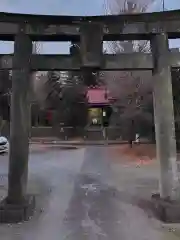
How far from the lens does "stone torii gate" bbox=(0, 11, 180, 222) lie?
24.0ft

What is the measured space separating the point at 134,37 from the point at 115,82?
17.3 m

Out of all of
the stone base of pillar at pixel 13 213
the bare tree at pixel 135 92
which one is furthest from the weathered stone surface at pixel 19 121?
the bare tree at pixel 135 92

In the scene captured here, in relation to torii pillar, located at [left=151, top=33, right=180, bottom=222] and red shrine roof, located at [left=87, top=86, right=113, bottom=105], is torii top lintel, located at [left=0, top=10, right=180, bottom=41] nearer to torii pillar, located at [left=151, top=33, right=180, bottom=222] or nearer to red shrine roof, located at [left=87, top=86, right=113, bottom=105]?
torii pillar, located at [left=151, top=33, right=180, bottom=222]

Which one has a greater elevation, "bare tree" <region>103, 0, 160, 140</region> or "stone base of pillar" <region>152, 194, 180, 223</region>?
"bare tree" <region>103, 0, 160, 140</region>

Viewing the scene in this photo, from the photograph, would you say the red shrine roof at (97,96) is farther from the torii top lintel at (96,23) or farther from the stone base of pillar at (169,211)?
the stone base of pillar at (169,211)

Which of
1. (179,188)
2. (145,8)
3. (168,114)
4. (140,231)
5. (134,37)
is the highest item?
(145,8)

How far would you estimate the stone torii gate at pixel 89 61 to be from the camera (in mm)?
7305

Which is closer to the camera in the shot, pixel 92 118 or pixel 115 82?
pixel 115 82

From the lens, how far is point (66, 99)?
33625 millimetres

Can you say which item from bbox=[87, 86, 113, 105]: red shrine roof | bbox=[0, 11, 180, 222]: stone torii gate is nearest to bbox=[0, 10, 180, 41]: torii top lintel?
bbox=[0, 11, 180, 222]: stone torii gate

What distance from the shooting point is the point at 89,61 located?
23.9ft

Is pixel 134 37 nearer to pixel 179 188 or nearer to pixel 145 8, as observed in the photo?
pixel 179 188

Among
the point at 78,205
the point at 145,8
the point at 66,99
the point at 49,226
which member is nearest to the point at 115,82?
the point at 145,8

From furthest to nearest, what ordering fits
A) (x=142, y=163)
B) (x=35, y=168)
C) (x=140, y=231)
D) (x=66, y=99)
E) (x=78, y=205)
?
1. (x=66, y=99)
2. (x=142, y=163)
3. (x=35, y=168)
4. (x=78, y=205)
5. (x=140, y=231)
